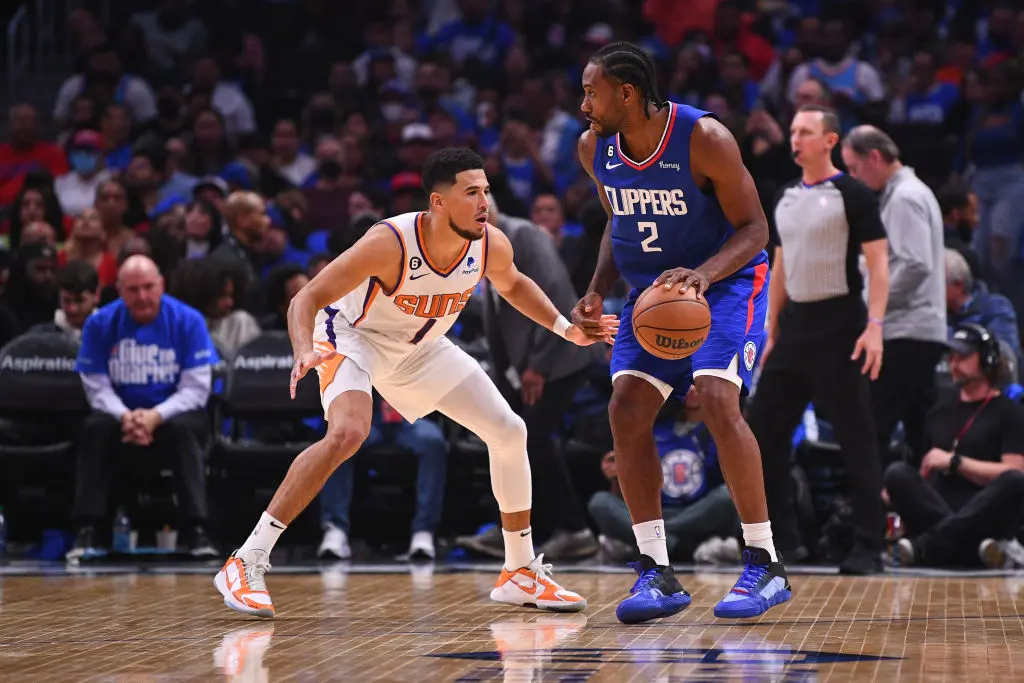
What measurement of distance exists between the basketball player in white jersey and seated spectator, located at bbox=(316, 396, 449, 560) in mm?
2523

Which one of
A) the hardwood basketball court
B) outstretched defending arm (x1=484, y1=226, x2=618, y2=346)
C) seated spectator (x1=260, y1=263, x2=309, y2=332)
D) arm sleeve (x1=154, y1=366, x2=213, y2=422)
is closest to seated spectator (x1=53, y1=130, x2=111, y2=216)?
seated spectator (x1=260, y1=263, x2=309, y2=332)

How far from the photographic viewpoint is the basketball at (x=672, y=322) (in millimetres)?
4980

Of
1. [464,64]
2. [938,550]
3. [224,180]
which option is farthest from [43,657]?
[464,64]

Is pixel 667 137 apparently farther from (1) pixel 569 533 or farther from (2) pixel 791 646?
(1) pixel 569 533

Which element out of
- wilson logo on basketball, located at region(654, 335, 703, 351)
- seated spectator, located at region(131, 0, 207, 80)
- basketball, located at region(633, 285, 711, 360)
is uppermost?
seated spectator, located at region(131, 0, 207, 80)

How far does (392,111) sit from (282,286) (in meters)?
4.60

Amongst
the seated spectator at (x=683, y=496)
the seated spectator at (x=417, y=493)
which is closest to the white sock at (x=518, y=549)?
the seated spectator at (x=683, y=496)

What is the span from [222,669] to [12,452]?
4753mm

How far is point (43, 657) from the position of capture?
4582 mm

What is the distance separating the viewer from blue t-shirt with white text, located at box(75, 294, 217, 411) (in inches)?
329

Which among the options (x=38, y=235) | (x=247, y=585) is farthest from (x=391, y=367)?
(x=38, y=235)

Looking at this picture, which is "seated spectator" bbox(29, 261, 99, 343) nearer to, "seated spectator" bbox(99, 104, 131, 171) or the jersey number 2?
"seated spectator" bbox(99, 104, 131, 171)

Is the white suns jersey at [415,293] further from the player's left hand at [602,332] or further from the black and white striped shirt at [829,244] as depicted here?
the black and white striped shirt at [829,244]

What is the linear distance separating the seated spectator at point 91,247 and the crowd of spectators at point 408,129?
0.02 metres
